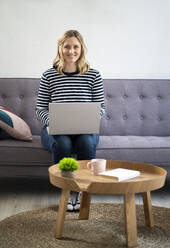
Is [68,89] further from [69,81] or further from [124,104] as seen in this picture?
[124,104]

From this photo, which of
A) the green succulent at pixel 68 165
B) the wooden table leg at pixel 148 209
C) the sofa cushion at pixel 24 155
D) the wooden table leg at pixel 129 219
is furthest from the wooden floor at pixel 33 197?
the wooden table leg at pixel 129 219

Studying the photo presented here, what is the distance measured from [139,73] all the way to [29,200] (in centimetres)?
158

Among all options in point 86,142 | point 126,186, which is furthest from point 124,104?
point 126,186

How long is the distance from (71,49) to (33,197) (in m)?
1.03

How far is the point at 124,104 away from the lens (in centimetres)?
316

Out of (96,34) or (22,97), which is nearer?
(22,97)

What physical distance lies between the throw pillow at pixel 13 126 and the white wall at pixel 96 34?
78cm

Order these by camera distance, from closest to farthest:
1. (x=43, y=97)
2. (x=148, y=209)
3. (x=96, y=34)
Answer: (x=148, y=209) → (x=43, y=97) → (x=96, y=34)

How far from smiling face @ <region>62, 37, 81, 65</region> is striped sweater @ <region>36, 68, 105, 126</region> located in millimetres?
113

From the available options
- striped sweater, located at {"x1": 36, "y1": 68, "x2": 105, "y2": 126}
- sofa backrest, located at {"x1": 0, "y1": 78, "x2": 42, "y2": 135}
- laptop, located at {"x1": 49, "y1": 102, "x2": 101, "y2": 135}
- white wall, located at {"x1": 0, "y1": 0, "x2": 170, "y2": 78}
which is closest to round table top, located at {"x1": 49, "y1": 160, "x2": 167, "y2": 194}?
laptop, located at {"x1": 49, "y1": 102, "x2": 101, "y2": 135}

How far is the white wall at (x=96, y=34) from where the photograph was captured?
3.34 metres

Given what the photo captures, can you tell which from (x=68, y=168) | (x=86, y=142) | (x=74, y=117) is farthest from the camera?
(x=86, y=142)

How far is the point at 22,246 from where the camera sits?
5.71ft

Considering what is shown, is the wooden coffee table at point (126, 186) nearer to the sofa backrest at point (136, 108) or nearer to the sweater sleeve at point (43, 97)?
the sweater sleeve at point (43, 97)
